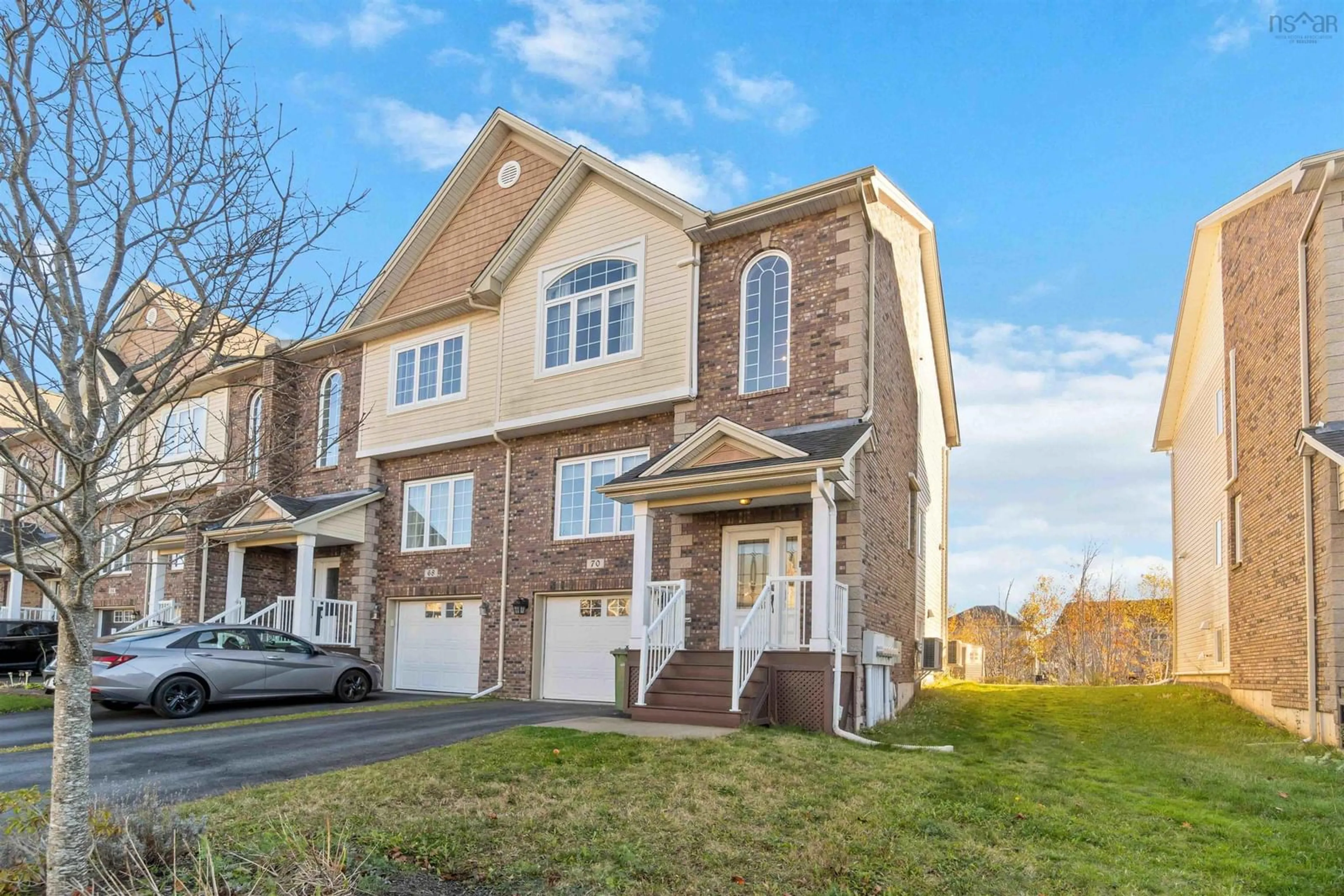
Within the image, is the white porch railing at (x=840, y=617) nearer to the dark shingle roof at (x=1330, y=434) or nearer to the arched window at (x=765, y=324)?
the arched window at (x=765, y=324)

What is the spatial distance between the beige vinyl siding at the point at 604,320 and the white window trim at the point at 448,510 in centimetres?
200

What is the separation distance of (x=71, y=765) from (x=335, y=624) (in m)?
14.9

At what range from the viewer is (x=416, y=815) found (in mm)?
6844

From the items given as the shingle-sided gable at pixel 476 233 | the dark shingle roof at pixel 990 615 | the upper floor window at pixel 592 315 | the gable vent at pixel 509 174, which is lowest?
the dark shingle roof at pixel 990 615

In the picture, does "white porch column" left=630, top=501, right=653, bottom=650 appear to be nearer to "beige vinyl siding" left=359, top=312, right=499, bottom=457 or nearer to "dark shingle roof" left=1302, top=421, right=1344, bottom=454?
"beige vinyl siding" left=359, top=312, right=499, bottom=457

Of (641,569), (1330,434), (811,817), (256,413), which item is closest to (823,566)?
(641,569)

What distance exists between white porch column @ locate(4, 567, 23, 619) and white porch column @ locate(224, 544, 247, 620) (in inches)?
435

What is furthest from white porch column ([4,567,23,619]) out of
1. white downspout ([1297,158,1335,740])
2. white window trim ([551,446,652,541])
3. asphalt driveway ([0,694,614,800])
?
white downspout ([1297,158,1335,740])

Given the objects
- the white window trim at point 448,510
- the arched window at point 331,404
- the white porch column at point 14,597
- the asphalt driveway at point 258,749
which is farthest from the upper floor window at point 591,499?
the white porch column at point 14,597

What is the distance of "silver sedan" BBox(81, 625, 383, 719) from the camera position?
43.7ft

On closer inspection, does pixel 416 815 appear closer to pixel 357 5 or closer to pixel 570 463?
pixel 357 5

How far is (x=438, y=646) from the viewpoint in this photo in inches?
735

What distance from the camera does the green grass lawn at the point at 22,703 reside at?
49.2 feet

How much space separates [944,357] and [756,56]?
11464 mm
